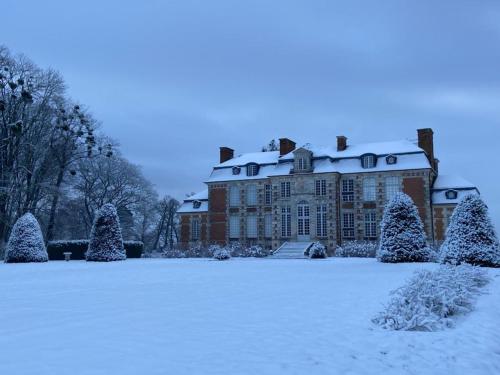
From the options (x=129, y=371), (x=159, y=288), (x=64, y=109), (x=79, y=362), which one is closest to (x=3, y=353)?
(x=79, y=362)

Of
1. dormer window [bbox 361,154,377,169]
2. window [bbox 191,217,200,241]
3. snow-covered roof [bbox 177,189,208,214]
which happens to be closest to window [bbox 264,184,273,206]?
snow-covered roof [bbox 177,189,208,214]

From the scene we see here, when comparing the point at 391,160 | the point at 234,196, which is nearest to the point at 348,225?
the point at 391,160

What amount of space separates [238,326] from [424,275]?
4.35m

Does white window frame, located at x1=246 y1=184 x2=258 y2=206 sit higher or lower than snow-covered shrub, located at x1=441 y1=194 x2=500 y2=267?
higher

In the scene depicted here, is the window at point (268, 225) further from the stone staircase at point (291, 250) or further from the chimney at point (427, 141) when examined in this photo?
the chimney at point (427, 141)

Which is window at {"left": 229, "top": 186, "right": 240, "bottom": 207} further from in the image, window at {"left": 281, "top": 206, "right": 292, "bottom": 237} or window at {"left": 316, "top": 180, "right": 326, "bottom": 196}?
window at {"left": 316, "top": 180, "right": 326, "bottom": 196}

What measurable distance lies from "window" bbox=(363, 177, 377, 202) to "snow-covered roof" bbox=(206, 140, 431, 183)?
77 centimetres

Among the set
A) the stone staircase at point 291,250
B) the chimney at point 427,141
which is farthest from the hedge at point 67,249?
the chimney at point 427,141

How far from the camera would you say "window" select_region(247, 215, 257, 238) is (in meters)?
35.8

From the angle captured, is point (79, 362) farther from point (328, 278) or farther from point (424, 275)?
point (328, 278)

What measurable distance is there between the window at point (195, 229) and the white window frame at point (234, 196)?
11.2ft

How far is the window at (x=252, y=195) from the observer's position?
36.1 m

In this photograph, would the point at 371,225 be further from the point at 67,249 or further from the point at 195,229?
the point at 67,249

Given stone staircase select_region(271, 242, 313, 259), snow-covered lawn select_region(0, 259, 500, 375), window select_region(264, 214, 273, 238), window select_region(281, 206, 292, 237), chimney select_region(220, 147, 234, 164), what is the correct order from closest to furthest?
snow-covered lawn select_region(0, 259, 500, 375)
stone staircase select_region(271, 242, 313, 259)
window select_region(281, 206, 292, 237)
window select_region(264, 214, 273, 238)
chimney select_region(220, 147, 234, 164)
